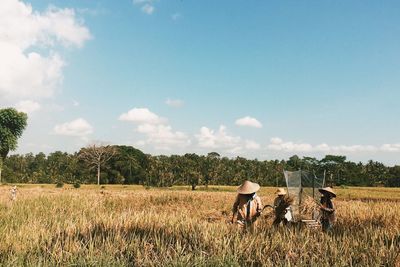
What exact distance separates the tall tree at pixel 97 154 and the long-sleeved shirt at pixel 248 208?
68.5 meters

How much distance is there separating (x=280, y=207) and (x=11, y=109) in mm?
55260

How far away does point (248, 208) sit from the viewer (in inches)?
308

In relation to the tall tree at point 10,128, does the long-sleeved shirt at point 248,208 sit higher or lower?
lower

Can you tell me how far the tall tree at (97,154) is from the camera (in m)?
75.2

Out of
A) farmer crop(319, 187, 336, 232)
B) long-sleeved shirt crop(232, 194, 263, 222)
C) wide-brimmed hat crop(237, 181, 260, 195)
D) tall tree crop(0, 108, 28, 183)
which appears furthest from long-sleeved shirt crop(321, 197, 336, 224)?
tall tree crop(0, 108, 28, 183)

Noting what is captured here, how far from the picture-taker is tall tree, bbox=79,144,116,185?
2962 inches

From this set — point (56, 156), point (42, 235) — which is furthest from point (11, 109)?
point (42, 235)

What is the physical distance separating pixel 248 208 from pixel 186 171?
2879 inches

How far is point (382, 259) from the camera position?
5.45m

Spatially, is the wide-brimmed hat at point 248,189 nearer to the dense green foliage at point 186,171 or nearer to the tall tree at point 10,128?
the tall tree at point 10,128

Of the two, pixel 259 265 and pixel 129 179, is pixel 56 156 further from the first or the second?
pixel 259 265

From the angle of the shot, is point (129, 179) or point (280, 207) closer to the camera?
point (280, 207)

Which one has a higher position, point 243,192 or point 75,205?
point 243,192

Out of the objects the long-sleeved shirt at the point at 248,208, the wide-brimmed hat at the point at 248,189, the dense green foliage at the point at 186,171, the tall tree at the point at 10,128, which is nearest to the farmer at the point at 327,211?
the long-sleeved shirt at the point at 248,208
